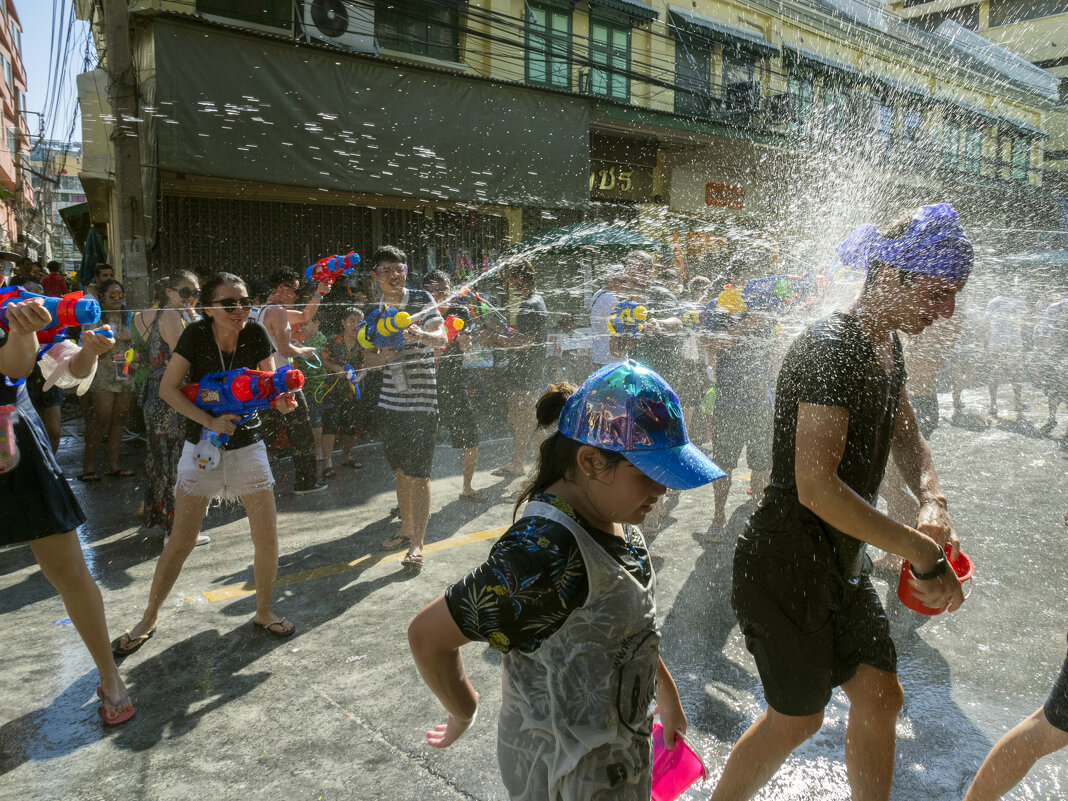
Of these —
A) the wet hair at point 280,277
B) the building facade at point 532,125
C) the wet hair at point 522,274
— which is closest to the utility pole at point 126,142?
the building facade at point 532,125

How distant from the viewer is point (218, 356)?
371cm

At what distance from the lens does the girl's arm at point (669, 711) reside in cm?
184

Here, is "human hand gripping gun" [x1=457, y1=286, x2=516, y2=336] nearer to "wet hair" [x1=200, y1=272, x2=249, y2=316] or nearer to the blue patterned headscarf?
"wet hair" [x1=200, y1=272, x2=249, y2=316]

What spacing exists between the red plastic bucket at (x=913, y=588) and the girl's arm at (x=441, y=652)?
1161 mm

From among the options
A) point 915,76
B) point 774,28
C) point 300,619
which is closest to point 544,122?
point 915,76

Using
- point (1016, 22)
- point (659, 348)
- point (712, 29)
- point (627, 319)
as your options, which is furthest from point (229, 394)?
point (712, 29)

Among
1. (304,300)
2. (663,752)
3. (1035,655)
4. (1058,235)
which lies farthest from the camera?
(1058,235)

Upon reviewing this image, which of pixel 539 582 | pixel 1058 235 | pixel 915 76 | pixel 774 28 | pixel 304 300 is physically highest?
pixel 774 28

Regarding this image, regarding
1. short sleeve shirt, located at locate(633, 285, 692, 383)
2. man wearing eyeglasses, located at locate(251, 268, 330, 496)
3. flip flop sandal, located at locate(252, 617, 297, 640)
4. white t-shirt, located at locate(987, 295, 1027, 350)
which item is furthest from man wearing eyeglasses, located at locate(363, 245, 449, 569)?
white t-shirt, located at locate(987, 295, 1027, 350)

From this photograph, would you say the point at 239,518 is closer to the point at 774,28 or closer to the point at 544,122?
the point at 544,122

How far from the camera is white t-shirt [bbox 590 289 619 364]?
22.2 ft

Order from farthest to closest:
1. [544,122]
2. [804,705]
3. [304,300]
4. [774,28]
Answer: [774,28], [544,122], [304,300], [804,705]

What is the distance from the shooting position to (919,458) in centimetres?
235

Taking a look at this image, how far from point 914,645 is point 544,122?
34.1 ft
